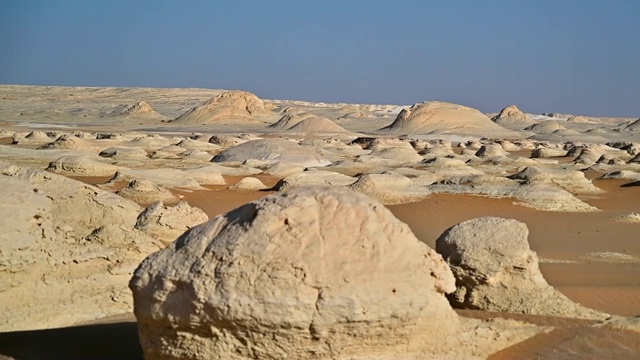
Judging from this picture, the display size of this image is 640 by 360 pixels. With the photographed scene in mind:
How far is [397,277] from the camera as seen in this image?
4.22 metres

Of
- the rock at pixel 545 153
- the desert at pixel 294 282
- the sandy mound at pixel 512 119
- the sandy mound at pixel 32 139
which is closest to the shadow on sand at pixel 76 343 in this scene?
the desert at pixel 294 282

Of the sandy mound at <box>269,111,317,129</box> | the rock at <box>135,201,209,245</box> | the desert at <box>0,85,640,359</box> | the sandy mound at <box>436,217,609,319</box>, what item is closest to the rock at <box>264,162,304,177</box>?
the desert at <box>0,85,640,359</box>

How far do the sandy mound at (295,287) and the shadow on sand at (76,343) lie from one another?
2.88 feet

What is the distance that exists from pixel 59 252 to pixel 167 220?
2.40 meters

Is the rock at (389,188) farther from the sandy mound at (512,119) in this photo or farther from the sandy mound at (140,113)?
the sandy mound at (512,119)

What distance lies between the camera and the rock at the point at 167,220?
7914mm

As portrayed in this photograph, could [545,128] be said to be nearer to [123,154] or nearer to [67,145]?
[123,154]

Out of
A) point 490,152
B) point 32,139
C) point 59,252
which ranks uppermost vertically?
point 59,252

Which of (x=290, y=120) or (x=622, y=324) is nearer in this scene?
(x=622, y=324)

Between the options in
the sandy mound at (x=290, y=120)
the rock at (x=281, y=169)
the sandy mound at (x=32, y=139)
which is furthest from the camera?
the sandy mound at (x=290, y=120)

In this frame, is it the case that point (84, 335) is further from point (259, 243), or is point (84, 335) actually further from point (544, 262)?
point (544, 262)

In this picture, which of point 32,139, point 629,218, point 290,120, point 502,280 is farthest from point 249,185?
point 290,120

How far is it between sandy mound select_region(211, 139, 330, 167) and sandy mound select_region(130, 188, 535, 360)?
16097 millimetres

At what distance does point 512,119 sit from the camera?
164 ft
